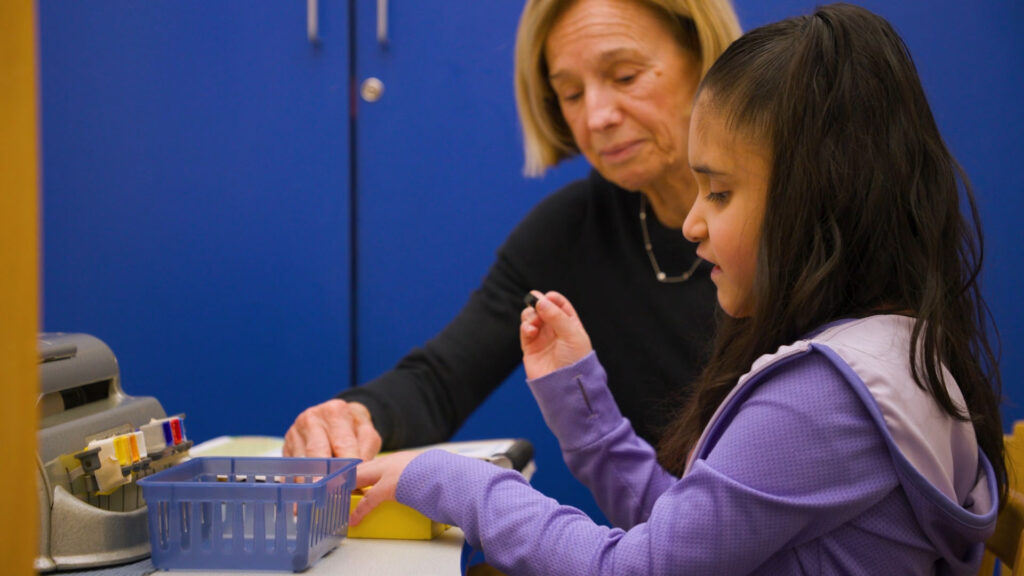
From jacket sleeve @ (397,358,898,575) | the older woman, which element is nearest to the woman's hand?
the older woman

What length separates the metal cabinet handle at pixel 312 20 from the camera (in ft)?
6.51

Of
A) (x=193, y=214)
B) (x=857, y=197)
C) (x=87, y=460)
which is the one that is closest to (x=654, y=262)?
(x=857, y=197)

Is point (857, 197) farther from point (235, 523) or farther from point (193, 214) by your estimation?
point (193, 214)

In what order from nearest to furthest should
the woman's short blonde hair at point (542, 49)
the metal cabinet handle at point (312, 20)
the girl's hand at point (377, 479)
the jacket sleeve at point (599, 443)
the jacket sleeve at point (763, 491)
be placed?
the jacket sleeve at point (763, 491) < the girl's hand at point (377, 479) < the jacket sleeve at point (599, 443) < the woman's short blonde hair at point (542, 49) < the metal cabinet handle at point (312, 20)

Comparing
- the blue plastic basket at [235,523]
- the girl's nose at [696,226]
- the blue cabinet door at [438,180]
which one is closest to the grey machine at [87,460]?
the blue plastic basket at [235,523]

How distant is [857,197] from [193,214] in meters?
1.64

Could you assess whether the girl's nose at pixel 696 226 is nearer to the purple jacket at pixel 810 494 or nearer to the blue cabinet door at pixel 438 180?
the purple jacket at pixel 810 494

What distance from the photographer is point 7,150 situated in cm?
43

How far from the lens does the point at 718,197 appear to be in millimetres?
820

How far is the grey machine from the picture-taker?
2.35 ft

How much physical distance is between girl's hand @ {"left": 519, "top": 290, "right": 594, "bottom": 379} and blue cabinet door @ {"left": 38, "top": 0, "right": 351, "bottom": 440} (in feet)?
3.55

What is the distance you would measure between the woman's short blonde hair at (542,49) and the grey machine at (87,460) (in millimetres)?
797

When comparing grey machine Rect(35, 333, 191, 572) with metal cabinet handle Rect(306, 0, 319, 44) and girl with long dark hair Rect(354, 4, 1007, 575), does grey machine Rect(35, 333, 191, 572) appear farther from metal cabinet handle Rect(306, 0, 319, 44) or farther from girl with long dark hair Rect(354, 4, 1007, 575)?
metal cabinet handle Rect(306, 0, 319, 44)

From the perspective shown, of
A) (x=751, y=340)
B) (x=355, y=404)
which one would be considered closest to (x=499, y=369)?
(x=355, y=404)
